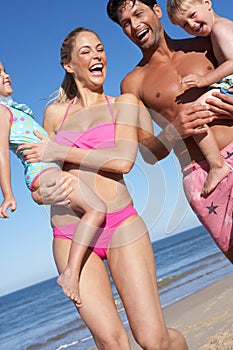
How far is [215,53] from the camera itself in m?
3.86

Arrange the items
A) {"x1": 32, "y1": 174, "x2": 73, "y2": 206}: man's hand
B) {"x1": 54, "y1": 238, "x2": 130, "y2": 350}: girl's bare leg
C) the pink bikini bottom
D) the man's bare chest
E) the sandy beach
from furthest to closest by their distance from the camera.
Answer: the sandy beach
the man's bare chest
the pink bikini bottom
{"x1": 32, "y1": 174, "x2": 73, "y2": 206}: man's hand
{"x1": 54, "y1": 238, "x2": 130, "y2": 350}: girl's bare leg

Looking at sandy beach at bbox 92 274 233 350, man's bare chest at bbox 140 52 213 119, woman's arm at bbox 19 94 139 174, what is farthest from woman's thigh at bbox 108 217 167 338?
sandy beach at bbox 92 274 233 350

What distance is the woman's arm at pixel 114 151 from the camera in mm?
3822

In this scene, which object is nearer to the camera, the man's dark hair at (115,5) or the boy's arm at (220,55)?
the boy's arm at (220,55)

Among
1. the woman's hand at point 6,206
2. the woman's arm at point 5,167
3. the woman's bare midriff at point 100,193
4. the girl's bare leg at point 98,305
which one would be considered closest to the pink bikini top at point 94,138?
the woman's bare midriff at point 100,193

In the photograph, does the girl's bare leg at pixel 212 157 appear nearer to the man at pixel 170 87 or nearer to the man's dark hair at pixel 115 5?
the man at pixel 170 87

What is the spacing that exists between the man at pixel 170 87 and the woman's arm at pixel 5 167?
0.96 meters

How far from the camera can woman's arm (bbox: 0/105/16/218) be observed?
3828 millimetres

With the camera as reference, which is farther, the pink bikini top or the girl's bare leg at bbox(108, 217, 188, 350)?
the pink bikini top

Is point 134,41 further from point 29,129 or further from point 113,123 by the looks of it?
point 29,129

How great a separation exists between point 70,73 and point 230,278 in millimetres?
13392

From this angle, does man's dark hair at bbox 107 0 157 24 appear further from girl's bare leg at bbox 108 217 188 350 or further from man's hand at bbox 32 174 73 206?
girl's bare leg at bbox 108 217 188 350

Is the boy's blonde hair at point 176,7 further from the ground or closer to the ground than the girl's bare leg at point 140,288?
further from the ground

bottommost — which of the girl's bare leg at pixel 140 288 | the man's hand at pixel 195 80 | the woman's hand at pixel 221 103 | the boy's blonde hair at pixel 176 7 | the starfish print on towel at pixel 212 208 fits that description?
the girl's bare leg at pixel 140 288
